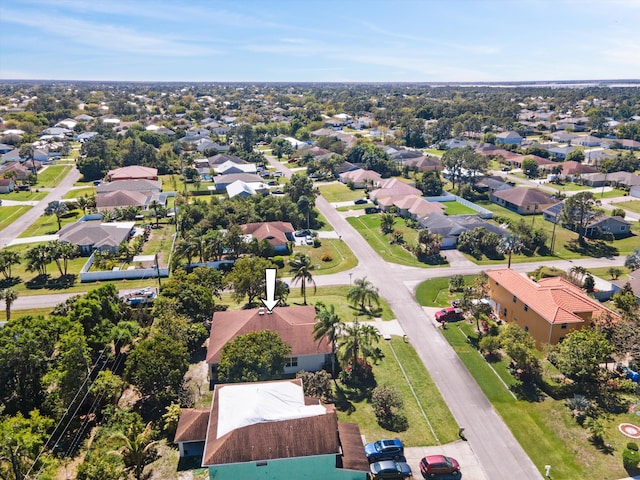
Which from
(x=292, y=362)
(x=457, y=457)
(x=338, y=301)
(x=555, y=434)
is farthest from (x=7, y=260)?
(x=555, y=434)

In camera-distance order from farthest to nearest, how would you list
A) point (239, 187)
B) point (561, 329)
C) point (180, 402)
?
1. point (239, 187)
2. point (561, 329)
3. point (180, 402)

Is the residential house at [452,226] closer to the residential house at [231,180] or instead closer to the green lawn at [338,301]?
the green lawn at [338,301]

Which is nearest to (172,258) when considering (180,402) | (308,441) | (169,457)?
(180,402)

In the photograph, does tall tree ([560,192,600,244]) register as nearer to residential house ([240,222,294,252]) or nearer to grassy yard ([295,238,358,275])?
grassy yard ([295,238,358,275])

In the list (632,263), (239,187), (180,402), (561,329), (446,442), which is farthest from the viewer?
(239,187)

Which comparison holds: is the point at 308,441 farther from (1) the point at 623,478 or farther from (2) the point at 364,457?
(1) the point at 623,478

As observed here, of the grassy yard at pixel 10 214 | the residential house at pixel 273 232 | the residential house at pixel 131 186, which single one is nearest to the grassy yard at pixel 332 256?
the residential house at pixel 273 232

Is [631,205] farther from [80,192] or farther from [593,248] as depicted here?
[80,192]
